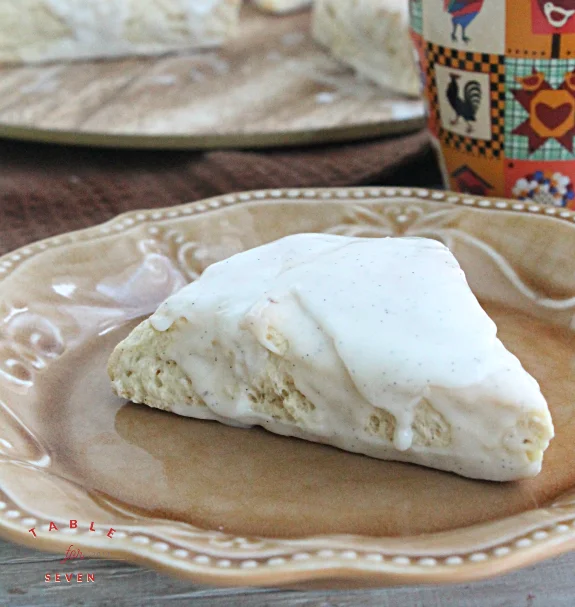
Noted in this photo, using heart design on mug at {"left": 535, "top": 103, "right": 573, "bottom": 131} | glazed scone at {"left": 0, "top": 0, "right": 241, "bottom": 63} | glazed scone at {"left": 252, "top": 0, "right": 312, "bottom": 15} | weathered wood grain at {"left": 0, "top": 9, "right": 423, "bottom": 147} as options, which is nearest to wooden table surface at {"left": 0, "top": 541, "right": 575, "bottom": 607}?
heart design on mug at {"left": 535, "top": 103, "right": 573, "bottom": 131}

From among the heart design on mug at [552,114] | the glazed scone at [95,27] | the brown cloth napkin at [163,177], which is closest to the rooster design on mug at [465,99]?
the heart design on mug at [552,114]

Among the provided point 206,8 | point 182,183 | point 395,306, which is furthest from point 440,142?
point 206,8

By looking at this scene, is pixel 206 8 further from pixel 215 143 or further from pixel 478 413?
pixel 478 413

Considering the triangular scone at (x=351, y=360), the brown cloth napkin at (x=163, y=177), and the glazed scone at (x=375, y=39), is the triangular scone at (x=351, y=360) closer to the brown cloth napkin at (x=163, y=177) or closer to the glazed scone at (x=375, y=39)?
the brown cloth napkin at (x=163, y=177)

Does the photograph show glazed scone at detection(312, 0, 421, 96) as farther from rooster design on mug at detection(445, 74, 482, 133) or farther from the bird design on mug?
the bird design on mug

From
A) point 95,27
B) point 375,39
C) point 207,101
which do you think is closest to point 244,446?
point 207,101

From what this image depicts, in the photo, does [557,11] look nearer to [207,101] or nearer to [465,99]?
[465,99]
